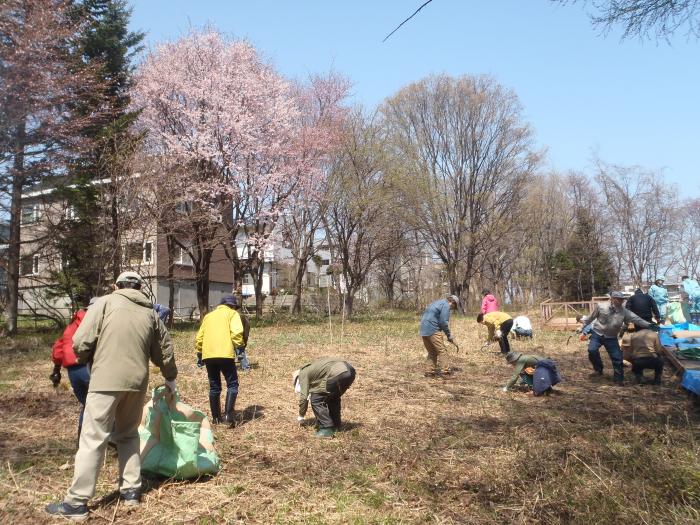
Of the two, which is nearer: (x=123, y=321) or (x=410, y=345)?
(x=123, y=321)

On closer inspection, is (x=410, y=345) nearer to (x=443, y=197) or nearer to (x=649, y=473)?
(x=649, y=473)

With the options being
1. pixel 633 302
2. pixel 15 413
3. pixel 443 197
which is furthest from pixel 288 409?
pixel 443 197

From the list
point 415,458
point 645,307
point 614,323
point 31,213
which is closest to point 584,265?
point 645,307

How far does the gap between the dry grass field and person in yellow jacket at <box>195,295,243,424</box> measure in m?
0.38

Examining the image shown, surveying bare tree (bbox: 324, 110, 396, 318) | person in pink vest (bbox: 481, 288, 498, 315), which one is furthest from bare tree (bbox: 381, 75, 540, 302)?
person in pink vest (bbox: 481, 288, 498, 315)

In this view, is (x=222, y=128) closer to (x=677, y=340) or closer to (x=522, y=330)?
(x=522, y=330)

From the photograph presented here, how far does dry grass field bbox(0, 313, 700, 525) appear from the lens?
3934 mm

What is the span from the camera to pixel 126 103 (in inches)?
796

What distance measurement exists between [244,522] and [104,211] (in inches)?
509

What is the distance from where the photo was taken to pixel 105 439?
4.01 m

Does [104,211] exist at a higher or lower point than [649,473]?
higher

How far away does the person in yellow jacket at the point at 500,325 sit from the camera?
12359 millimetres

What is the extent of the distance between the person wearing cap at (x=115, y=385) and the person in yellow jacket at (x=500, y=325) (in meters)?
9.18

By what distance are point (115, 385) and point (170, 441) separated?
92 cm
